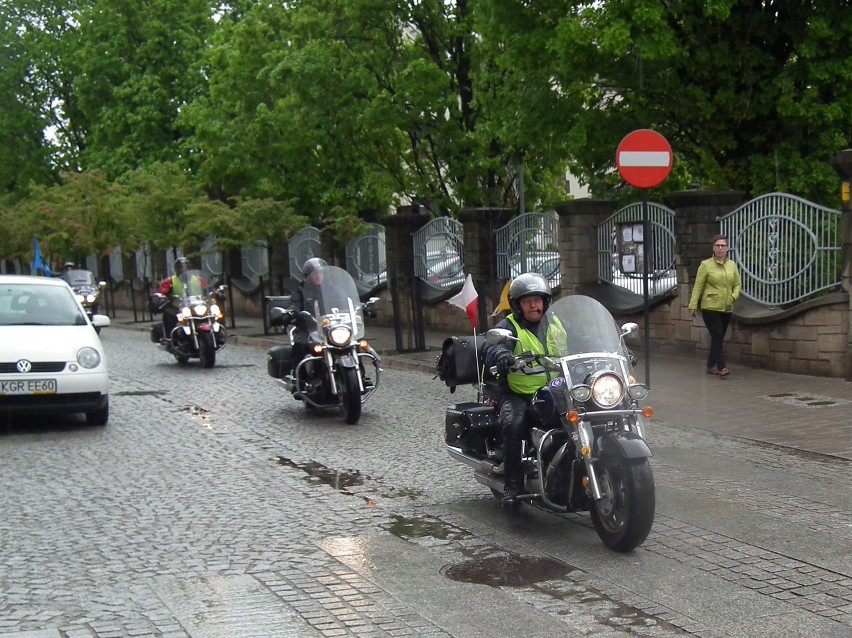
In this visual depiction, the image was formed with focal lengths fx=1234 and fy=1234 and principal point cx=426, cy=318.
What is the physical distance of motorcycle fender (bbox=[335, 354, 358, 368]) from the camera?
40.1ft

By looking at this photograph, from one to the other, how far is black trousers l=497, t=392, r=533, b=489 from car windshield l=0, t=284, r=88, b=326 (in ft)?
22.2

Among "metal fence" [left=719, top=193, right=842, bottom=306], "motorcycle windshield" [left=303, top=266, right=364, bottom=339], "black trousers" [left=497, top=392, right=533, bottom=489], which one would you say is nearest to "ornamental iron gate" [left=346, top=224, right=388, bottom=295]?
"metal fence" [left=719, top=193, right=842, bottom=306]

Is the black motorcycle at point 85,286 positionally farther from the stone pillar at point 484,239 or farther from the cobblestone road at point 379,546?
the cobblestone road at point 379,546

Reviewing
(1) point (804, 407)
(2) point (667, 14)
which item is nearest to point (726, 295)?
(1) point (804, 407)

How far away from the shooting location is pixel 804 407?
12531 mm

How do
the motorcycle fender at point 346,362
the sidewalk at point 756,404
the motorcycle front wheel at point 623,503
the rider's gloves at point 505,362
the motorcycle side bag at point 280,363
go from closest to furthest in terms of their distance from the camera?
the motorcycle front wheel at point 623,503, the rider's gloves at point 505,362, the sidewalk at point 756,404, the motorcycle fender at point 346,362, the motorcycle side bag at point 280,363

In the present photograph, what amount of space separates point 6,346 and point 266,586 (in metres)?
6.46

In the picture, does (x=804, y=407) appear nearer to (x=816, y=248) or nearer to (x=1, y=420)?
(x=816, y=248)

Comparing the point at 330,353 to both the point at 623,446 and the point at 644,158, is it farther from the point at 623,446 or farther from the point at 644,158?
the point at 623,446

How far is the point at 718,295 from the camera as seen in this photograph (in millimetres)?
14953

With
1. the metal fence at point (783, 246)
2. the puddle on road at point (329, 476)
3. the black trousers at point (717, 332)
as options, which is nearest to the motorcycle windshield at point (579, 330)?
the puddle on road at point (329, 476)

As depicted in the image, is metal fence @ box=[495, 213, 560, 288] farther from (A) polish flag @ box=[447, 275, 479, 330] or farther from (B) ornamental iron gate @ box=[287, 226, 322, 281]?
(A) polish flag @ box=[447, 275, 479, 330]

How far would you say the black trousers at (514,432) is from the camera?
7516 mm

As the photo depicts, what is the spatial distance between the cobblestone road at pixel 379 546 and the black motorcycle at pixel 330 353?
0.81 m
